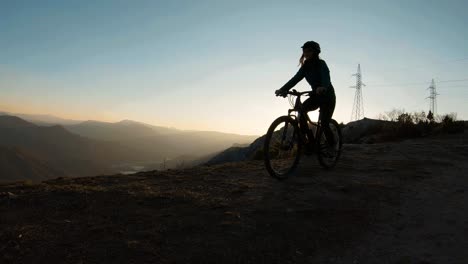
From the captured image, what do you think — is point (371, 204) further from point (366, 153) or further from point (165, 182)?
point (366, 153)

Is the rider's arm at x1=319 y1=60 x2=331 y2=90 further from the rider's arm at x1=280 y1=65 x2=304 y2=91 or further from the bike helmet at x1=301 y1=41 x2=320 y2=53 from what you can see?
the rider's arm at x1=280 y1=65 x2=304 y2=91

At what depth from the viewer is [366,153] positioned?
10641mm

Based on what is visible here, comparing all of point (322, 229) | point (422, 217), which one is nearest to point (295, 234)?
point (322, 229)

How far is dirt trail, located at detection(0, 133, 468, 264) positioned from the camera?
359 centimetres

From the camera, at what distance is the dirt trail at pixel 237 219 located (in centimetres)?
359

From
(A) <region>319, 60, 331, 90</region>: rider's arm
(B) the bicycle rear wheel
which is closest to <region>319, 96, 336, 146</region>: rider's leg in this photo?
(B) the bicycle rear wheel

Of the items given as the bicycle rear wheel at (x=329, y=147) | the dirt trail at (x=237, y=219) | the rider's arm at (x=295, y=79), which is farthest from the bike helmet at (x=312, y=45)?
the dirt trail at (x=237, y=219)

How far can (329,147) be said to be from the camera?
8.03 metres

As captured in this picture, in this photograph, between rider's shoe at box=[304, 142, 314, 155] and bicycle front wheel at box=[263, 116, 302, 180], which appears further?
rider's shoe at box=[304, 142, 314, 155]

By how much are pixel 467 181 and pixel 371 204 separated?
310 cm

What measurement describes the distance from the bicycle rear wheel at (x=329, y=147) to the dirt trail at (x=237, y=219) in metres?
0.57

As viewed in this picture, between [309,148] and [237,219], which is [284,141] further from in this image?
[237,219]

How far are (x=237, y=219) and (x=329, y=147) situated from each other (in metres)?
4.13

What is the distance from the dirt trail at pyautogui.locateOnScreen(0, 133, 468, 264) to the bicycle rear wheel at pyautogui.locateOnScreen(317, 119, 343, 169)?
0.57 metres
